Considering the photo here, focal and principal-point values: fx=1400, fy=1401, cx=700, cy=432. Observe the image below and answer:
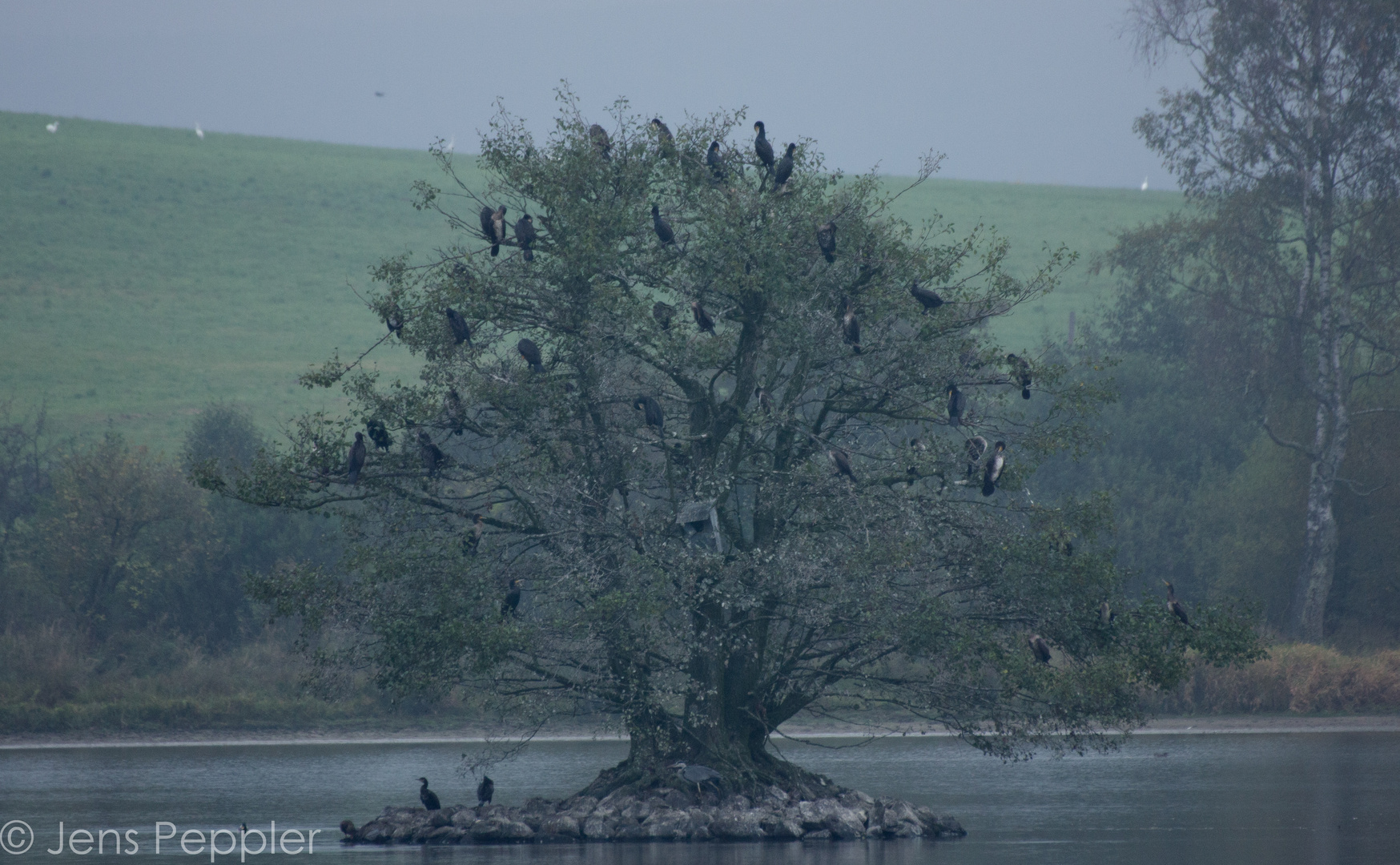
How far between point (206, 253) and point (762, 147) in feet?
265

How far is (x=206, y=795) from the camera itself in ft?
78.9

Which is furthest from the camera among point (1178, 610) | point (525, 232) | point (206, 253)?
point (206, 253)

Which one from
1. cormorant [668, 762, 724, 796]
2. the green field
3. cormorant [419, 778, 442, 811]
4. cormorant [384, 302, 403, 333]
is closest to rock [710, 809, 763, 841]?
cormorant [668, 762, 724, 796]

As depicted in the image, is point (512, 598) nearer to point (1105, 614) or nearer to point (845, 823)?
point (845, 823)

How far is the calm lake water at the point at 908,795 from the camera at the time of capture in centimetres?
1756

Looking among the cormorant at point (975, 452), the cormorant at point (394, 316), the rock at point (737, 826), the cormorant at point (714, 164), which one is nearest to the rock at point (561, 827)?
the rock at point (737, 826)

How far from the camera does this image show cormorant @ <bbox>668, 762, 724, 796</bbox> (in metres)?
19.1

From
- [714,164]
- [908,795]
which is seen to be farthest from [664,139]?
[908,795]

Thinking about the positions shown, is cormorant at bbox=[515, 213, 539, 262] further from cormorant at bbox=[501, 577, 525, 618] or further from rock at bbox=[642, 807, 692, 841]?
rock at bbox=[642, 807, 692, 841]

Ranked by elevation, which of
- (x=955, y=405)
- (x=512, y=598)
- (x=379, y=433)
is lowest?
(x=512, y=598)

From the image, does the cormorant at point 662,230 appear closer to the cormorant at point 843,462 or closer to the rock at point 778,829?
the cormorant at point 843,462

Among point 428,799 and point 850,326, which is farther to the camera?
point 428,799

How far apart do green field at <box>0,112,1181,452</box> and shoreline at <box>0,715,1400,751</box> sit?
3307cm

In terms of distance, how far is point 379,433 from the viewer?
19406 millimetres
